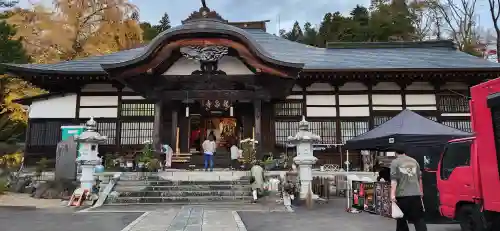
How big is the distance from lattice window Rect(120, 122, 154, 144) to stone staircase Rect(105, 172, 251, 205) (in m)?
4.06

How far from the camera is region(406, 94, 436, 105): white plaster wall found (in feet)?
55.1

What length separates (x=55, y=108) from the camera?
17016 millimetres

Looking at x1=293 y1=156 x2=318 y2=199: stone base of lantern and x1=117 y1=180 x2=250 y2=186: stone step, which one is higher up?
x1=293 y1=156 x2=318 y2=199: stone base of lantern

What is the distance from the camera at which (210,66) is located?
15430 millimetres

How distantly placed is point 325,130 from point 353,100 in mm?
1961

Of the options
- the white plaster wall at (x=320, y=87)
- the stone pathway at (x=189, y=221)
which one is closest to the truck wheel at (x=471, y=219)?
the stone pathway at (x=189, y=221)

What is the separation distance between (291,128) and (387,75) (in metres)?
4.81

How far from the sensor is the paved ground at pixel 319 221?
7379mm

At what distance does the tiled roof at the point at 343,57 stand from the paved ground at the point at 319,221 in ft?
21.6

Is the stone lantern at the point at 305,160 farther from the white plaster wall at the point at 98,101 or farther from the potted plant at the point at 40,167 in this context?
the potted plant at the point at 40,167

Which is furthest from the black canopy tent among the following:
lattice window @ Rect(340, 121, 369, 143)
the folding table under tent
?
lattice window @ Rect(340, 121, 369, 143)

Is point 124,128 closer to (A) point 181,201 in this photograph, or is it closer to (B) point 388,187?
(A) point 181,201

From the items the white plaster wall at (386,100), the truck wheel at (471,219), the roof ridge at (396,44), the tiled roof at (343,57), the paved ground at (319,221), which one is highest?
the roof ridge at (396,44)

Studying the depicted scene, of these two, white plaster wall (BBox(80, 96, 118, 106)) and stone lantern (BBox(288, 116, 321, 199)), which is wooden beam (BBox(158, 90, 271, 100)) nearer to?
white plaster wall (BBox(80, 96, 118, 106))
